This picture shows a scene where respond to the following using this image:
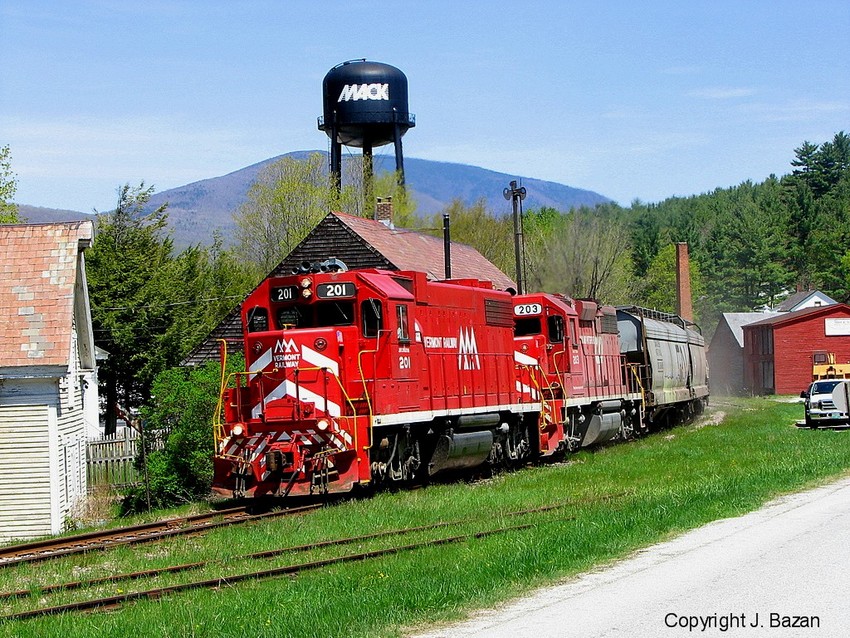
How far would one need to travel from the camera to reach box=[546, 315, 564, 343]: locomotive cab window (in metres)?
27.8

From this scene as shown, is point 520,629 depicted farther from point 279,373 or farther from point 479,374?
point 479,374

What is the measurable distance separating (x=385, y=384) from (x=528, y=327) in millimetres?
9430

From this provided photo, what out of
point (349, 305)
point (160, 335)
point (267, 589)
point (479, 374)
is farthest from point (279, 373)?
point (160, 335)

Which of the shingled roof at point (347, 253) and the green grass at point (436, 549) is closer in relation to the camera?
the green grass at point (436, 549)

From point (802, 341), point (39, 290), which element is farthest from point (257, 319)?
point (802, 341)

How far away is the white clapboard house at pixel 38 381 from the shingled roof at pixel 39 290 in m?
0.02

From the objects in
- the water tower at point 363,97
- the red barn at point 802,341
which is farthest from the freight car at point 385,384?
the red barn at point 802,341

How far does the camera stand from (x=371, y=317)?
1922 cm

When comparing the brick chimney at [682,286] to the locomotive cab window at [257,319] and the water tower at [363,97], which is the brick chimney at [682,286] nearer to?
the water tower at [363,97]

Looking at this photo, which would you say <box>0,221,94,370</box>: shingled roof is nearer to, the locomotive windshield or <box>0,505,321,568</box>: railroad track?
the locomotive windshield

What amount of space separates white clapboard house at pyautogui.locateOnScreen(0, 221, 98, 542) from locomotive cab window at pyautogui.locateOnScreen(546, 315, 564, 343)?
11662 mm

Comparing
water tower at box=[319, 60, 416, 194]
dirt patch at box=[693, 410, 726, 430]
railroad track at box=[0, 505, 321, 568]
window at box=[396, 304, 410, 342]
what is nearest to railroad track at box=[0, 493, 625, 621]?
railroad track at box=[0, 505, 321, 568]

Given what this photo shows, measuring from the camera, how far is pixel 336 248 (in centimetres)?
3666

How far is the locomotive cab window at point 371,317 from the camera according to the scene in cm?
1911
